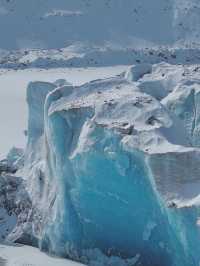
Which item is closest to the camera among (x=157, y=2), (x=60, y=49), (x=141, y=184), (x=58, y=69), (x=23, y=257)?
(x=141, y=184)

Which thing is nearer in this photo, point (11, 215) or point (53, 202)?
point (53, 202)

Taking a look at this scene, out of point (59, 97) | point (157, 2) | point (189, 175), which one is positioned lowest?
point (189, 175)

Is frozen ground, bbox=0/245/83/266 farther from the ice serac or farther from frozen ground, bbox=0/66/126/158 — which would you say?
frozen ground, bbox=0/66/126/158

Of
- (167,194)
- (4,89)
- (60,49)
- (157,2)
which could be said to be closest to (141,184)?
(167,194)

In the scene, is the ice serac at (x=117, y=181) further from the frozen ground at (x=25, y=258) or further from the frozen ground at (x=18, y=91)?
the frozen ground at (x=18, y=91)

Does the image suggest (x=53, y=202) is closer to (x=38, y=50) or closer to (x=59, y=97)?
(x=59, y=97)

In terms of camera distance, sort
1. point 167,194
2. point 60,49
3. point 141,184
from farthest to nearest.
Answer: point 60,49 < point 141,184 < point 167,194

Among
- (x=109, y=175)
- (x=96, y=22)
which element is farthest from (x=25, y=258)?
(x=96, y=22)
